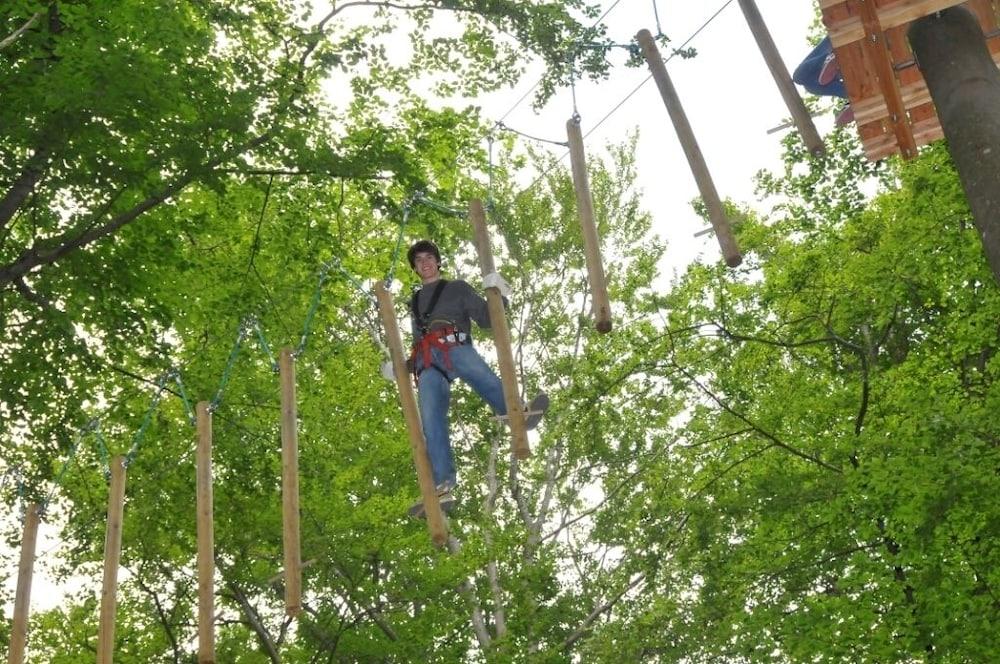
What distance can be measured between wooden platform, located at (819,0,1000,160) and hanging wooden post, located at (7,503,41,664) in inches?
237

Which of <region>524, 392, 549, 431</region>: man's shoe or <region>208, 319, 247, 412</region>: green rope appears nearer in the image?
<region>524, 392, 549, 431</region>: man's shoe

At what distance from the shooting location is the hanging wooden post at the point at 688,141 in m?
5.89

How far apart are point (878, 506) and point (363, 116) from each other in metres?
6.12

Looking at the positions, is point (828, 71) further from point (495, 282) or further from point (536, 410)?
point (536, 410)

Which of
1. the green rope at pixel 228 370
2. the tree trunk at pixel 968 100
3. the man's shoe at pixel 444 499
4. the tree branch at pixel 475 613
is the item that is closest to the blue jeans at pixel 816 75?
the tree trunk at pixel 968 100

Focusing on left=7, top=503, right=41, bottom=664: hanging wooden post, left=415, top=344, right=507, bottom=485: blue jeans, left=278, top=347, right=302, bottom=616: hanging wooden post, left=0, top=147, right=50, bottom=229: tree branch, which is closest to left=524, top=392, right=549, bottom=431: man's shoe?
left=415, top=344, right=507, bottom=485: blue jeans

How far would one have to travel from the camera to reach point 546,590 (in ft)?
54.2

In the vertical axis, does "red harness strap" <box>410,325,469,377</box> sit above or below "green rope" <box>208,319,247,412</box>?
below

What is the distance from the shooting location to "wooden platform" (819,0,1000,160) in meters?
5.00

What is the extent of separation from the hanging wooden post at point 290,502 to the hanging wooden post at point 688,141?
2688mm

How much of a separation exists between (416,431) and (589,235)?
4.92 ft

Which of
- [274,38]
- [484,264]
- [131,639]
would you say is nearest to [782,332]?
[274,38]

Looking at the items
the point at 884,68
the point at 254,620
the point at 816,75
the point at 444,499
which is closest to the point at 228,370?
the point at 444,499

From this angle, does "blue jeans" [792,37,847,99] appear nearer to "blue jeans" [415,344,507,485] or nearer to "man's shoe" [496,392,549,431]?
"man's shoe" [496,392,549,431]
